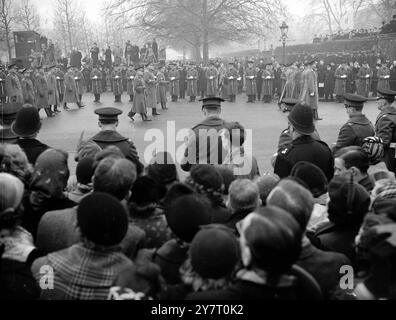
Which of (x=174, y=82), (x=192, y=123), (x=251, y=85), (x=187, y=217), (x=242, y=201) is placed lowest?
(x=192, y=123)

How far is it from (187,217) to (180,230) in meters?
0.08

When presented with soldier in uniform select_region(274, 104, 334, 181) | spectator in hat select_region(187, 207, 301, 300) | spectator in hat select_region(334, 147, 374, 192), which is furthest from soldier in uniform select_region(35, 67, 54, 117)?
spectator in hat select_region(187, 207, 301, 300)

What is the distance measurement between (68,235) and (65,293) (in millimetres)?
658

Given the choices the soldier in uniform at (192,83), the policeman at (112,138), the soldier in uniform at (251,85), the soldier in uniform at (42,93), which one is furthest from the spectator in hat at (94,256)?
the soldier in uniform at (192,83)

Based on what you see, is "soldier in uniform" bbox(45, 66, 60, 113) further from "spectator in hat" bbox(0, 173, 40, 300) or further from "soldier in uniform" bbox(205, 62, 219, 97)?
"spectator in hat" bbox(0, 173, 40, 300)

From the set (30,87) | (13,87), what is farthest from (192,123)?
(13,87)

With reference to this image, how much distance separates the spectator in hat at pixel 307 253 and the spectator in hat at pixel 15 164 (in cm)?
200

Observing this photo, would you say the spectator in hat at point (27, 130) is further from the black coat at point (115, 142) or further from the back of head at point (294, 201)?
the back of head at point (294, 201)

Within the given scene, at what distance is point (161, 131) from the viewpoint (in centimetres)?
1267

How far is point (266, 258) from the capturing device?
6.31 ft

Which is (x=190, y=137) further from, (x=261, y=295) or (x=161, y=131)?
(x=161, y=131)

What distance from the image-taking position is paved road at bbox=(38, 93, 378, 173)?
34.8 feet

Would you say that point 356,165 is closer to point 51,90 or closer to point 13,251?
point 13,251

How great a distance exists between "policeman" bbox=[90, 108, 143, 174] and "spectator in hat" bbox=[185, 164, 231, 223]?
130 cm
